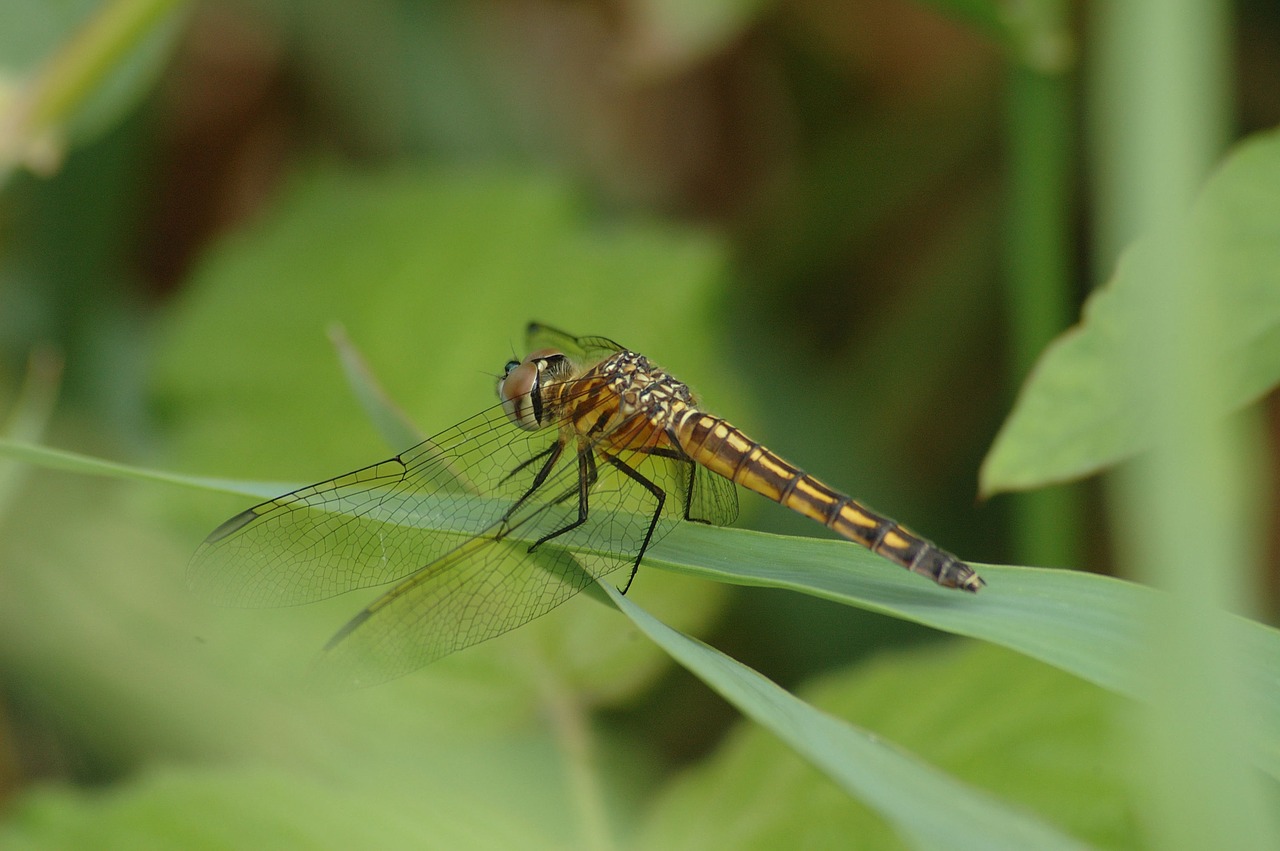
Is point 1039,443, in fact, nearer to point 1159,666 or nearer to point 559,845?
point 1159,666

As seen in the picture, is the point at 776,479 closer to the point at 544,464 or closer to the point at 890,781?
the point at 544,464

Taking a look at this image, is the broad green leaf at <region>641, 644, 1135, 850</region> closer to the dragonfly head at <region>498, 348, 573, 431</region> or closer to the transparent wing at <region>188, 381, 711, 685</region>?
the transparent wing at <region>188, 381, 711, 685</region>

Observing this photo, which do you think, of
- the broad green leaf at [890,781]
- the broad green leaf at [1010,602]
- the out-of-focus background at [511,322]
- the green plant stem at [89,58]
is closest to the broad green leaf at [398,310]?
the out-of-focus background at [511,322]

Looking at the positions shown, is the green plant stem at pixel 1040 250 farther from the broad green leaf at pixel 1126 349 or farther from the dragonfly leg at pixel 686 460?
the broad green leaf at pixel 1126 349

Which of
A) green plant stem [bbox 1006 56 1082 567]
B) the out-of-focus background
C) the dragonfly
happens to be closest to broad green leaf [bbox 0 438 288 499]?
the dragonfly

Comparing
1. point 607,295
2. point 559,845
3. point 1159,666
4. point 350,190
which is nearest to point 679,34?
point 607,295

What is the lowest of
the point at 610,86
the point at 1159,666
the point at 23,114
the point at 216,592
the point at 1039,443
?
the point at 216,592

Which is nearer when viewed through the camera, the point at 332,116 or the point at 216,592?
the point at 216,592

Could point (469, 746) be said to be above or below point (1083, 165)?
below
